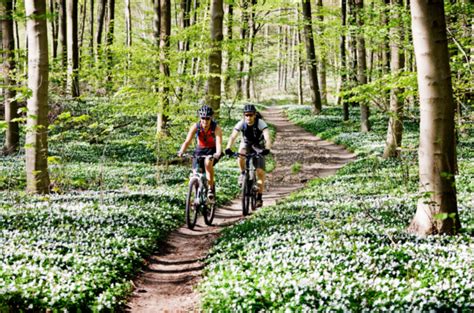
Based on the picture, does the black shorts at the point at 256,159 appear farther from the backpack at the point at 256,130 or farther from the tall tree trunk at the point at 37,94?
the tall tree trunk at the point at 37,94

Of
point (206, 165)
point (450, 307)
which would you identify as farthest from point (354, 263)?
→ point (206, 165)

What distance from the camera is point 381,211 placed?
1108cm

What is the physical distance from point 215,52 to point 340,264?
11767mm

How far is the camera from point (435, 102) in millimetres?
7801

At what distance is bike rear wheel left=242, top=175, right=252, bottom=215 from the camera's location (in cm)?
1322

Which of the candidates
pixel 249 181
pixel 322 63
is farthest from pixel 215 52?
pixel 322 63

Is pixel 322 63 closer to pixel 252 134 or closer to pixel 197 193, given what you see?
pixel 252 134

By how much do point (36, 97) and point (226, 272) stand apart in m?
8.48

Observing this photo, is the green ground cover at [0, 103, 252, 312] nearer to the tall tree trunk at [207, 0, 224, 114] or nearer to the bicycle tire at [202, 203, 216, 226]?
the bicycle tire at [202, 203, 216, 226]

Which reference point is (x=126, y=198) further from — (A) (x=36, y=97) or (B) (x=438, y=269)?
(B) (x=438, y=269)

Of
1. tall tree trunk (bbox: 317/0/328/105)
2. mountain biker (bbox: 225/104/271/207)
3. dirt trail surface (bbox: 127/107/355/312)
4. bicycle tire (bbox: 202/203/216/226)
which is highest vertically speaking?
tall tree trunk (bbox: 317/0/328/105)

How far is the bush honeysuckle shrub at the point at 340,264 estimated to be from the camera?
584 centimetres

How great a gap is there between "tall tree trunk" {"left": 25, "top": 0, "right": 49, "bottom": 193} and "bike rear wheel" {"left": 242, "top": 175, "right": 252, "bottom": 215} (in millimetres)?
5578

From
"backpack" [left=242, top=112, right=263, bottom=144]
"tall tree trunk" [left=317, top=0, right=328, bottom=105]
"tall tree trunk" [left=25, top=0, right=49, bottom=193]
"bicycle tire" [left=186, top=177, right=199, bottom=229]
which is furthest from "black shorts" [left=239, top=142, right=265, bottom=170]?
"tall tree trunk" [left=317, top=0, right=328, bottom=105]
